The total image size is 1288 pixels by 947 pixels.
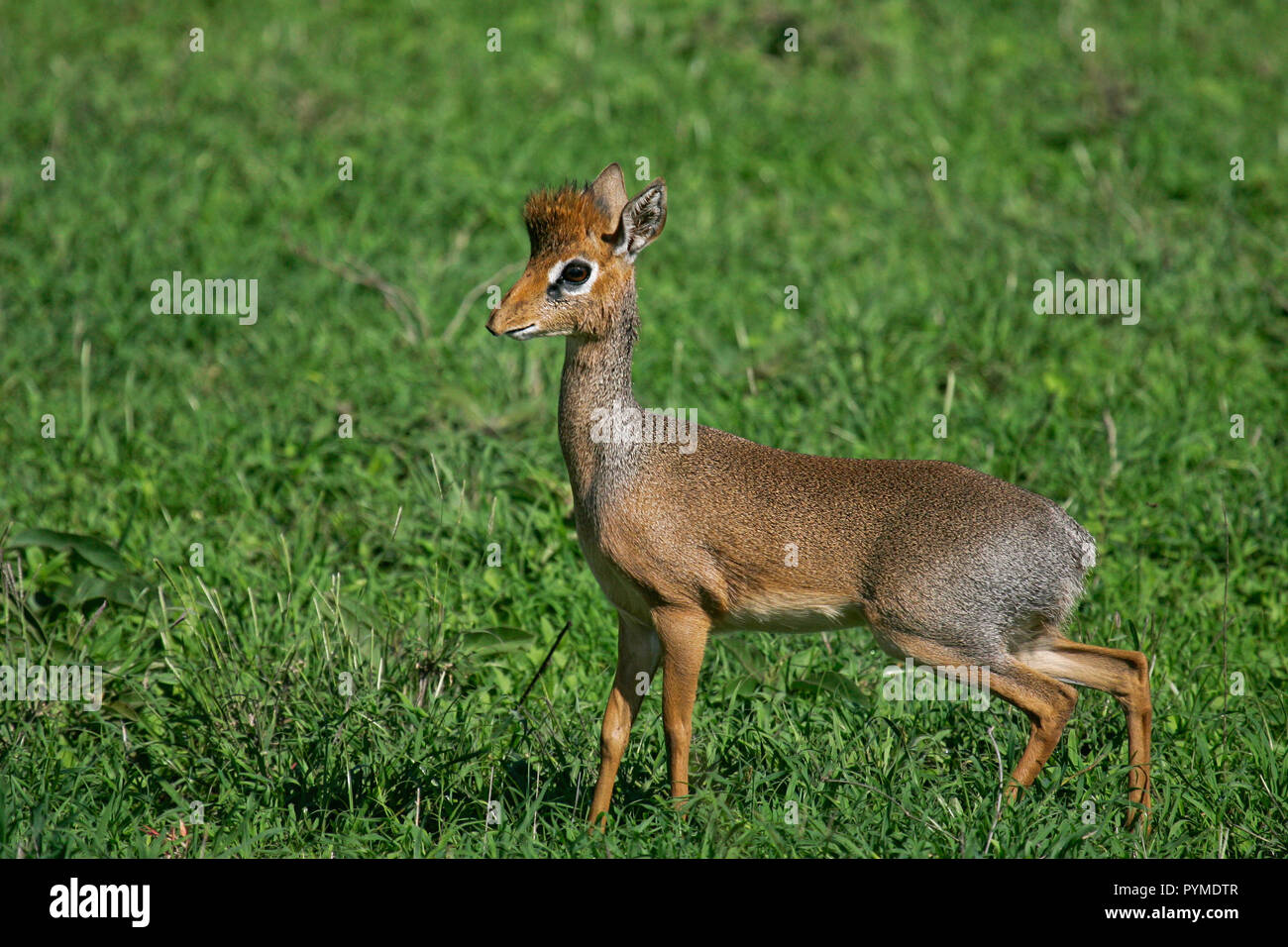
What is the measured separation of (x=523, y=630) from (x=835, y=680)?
1.01 meters

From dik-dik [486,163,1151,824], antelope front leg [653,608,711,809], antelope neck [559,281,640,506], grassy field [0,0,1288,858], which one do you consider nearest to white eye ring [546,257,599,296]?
dik-dik [486,163,1151,824]

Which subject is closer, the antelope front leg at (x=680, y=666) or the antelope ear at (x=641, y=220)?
the antelope ear at (x=641, y=220)

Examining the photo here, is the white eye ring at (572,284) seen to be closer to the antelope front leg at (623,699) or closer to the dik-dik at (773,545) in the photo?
the dik-dik at (773,545)

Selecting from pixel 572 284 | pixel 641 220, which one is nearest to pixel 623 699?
pixel 572 284

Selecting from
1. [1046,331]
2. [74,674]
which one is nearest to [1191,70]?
[1046,331]

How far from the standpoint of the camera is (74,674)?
14.0 feet

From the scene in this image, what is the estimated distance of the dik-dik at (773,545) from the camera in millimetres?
3613

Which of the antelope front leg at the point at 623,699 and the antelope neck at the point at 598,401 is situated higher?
the antelope neck at the point at 598,401

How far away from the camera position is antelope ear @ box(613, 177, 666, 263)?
11.8 ft

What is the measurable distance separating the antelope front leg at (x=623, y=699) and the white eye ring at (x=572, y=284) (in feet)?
2.99

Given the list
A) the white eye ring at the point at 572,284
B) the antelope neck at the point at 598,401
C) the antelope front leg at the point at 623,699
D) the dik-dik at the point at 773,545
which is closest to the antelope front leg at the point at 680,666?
the dik-dik at the point at 773,545

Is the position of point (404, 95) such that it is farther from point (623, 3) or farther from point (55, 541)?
point (55, 541)

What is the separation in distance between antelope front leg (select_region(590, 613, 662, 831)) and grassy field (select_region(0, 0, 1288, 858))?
0.29 feet

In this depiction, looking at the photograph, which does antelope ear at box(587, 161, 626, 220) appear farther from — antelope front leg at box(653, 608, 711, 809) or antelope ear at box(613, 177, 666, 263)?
antelope front leg at box(653, 608, 711, 809)
